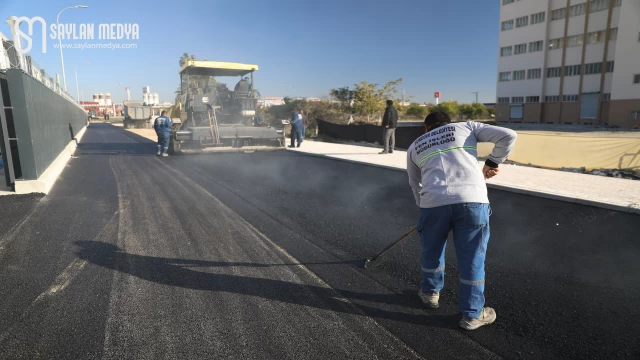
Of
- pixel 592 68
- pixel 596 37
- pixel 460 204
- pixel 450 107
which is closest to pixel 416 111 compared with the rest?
pixel 450 107

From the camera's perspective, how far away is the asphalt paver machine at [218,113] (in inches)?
534

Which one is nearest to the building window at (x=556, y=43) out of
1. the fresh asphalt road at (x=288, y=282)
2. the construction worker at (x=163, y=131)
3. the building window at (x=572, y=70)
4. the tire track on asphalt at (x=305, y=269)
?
the building window at (x=572, y=70)

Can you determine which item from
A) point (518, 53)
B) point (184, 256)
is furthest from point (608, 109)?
point (184, 256)

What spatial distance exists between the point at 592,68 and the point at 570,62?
242 centimetres

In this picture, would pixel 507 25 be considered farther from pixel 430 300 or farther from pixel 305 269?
pixel 430 300

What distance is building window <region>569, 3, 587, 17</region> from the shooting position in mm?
37938

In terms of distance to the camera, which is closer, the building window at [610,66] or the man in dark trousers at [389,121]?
the man in dark trousers at [389,121]

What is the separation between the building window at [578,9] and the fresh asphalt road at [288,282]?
40.7 m

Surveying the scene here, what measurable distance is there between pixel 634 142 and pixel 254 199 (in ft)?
28.4

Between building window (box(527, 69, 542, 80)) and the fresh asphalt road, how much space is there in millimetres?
41916

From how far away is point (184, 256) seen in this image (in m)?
4.45

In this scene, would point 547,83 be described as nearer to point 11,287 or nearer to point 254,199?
point 254,199

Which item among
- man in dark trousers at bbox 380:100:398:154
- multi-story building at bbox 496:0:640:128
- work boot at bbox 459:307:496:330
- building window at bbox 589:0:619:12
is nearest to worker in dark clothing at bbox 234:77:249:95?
man in dark trousers at bbox 380:100:398:154

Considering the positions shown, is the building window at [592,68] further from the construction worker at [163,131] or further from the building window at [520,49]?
the construction worker at [163,131]
